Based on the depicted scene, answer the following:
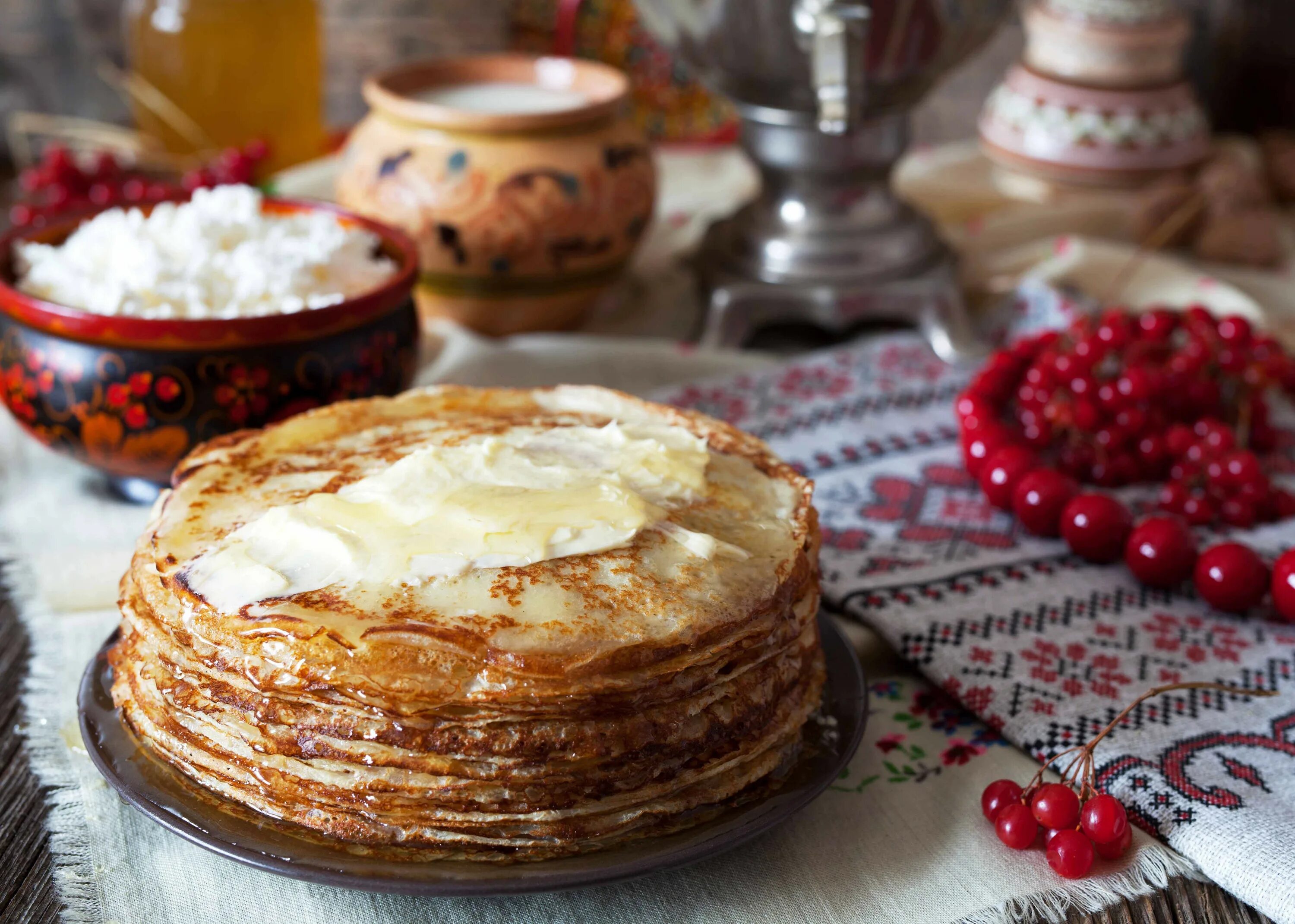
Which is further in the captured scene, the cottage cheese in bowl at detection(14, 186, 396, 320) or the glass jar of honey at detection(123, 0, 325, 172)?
the glass jar of honey at detection(123, 0, 325, 172)

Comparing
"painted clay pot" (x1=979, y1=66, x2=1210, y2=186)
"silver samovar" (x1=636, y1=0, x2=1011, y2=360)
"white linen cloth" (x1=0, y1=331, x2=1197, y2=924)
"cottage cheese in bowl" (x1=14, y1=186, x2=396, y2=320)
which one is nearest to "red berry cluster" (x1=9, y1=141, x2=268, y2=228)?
"cottage cheese in bowl" (x1=14, y1=186, x2=396, y2=320)

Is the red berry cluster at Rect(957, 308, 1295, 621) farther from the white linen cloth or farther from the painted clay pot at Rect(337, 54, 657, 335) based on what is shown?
the painted clay pot at Rect(337, 54, 657, 335)

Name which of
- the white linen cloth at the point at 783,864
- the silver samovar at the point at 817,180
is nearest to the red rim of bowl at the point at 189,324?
the white linen cloth at the point at 783,864

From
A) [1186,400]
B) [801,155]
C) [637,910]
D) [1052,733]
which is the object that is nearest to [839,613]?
[1052,733]

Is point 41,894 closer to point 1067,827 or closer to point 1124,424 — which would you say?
point 1067,827

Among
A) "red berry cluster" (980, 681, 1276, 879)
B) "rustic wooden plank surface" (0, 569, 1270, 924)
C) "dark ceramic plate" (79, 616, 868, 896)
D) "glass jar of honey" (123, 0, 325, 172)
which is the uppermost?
"glass jar of honey" (123, 0, 325, 172)

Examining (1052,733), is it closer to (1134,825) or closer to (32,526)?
(1134,825)
